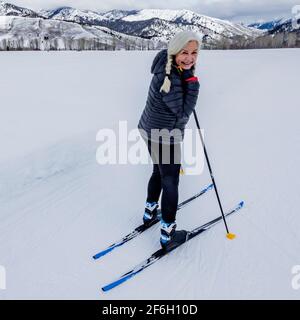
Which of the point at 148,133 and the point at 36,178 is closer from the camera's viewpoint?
the point at 148,133

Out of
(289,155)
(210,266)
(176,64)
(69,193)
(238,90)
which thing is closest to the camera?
(176,64)

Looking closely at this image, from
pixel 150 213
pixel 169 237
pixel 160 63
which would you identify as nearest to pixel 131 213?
pixel 150 213

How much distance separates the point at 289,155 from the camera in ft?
18.0

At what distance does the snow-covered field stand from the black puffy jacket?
132cm

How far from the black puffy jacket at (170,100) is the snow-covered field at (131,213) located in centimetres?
132

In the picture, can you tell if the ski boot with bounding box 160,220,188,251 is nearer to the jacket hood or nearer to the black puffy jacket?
the black puffy jacket

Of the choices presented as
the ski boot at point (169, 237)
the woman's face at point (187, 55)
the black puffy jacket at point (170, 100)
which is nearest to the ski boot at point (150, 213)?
the ski boot at point (169, 237)

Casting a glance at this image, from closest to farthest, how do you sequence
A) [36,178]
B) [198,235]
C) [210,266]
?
[210,266], [198,235], [36,178]

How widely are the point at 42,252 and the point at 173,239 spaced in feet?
4.44

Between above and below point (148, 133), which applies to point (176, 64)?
above

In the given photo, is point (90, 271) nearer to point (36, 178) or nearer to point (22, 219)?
point (22, 219)

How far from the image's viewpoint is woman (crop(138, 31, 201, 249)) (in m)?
2.60

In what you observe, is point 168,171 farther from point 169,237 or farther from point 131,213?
point 131,213

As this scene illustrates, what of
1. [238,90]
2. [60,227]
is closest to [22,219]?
[60,227]
